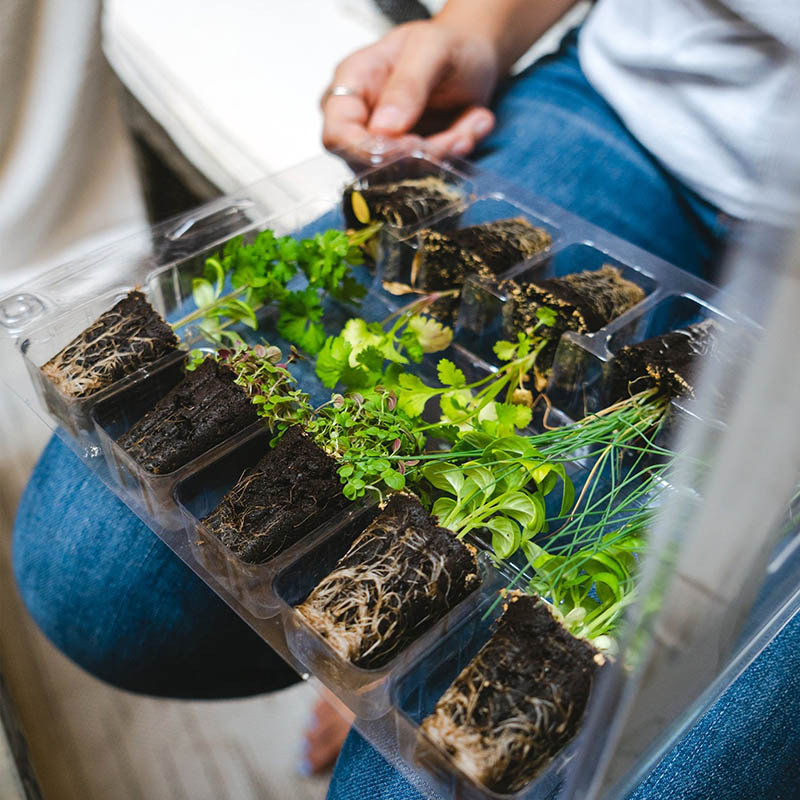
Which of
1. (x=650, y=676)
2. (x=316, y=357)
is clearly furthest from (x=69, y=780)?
(x=650, y=676)

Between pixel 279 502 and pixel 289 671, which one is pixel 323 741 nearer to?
pixel 289 671

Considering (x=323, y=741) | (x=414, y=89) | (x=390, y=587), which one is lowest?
(x=323, y=741)

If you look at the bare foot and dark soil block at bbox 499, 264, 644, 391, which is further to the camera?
the bare foot

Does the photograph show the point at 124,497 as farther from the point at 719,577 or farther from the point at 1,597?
the point at 1,597

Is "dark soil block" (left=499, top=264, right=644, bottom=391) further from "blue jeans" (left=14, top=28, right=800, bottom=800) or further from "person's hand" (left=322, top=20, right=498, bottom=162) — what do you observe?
"person's hand" (left=322, top=20, right=498, bottom=162)

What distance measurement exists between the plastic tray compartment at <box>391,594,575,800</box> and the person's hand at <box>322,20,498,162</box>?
722 millimetres

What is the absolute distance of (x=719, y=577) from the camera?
33 cm

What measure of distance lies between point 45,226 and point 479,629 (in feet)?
3.94

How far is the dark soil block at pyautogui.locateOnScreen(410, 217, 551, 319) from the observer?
3.24 feet

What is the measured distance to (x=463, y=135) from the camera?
3.91ft

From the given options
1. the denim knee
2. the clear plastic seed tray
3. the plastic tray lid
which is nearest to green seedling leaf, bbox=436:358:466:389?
the clear plastic seed tray

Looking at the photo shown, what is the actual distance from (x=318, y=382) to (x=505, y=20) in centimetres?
67

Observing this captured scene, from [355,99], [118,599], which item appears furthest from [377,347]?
[355,99]

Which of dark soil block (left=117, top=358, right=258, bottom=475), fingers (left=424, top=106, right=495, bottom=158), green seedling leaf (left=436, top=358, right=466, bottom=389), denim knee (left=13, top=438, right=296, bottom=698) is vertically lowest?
denim knee (left=13, top=438, right=296, bottom=698)
